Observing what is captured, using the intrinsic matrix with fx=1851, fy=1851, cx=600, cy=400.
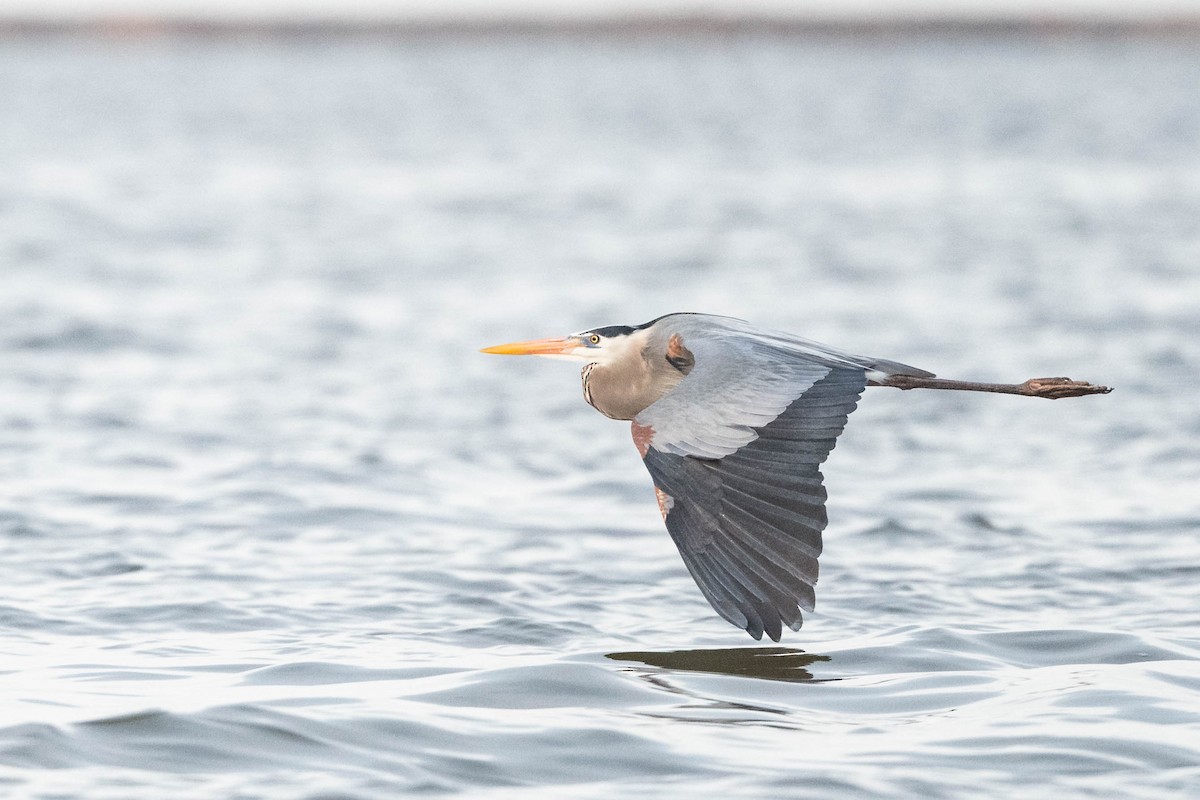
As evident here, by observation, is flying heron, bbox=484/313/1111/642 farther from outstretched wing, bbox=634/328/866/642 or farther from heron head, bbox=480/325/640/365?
heron head, bbox=480/325/640/365

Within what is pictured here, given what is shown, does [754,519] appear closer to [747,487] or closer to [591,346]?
[747,487]

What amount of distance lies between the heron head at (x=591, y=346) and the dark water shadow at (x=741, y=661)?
1.18 meters

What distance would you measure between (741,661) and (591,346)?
1393 millimetres

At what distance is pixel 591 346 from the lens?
7.48 meters

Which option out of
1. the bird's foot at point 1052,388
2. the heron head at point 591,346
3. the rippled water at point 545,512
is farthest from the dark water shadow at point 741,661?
the bird's foot at point 1052,388

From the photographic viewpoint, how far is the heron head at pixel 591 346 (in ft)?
24.2

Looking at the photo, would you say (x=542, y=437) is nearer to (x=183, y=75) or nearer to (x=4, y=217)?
(x=4, y=217)

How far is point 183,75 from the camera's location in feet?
343

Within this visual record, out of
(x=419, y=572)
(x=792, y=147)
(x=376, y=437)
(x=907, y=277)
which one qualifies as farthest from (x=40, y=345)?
(x=792, y=147)

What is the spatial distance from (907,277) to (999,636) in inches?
545

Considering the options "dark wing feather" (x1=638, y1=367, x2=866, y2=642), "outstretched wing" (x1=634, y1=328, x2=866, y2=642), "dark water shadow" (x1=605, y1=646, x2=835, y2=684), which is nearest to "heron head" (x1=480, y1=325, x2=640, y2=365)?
"outstretched wing" (x1=634, y1=328, x2=866, y2=642)

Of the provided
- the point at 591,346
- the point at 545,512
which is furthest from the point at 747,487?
the point at 545,512

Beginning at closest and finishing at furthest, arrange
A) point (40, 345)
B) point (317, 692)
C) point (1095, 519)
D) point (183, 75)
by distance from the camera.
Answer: point (317, 692) < point (1095, 519) < point (40, 345) < point (183, 75)

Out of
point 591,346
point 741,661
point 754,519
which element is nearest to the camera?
point 754,519
